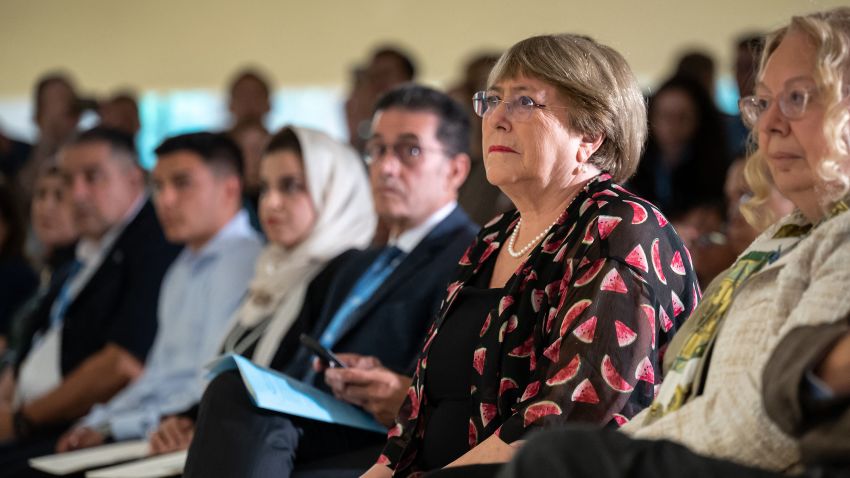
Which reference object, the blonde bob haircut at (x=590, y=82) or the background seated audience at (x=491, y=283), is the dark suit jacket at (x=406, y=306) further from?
the blonde bob haircut at (x=590, y=82)

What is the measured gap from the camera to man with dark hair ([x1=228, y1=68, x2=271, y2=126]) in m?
6.16

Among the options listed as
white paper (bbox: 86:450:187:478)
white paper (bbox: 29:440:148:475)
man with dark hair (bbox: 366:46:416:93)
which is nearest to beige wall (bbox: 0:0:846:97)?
man with dark hair (bbox: 366:46:416:93)

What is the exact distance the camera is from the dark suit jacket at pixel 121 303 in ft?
13.5

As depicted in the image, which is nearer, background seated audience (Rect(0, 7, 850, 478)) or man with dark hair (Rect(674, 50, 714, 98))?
background seated audience (Rect(0, 7, 850, 478))

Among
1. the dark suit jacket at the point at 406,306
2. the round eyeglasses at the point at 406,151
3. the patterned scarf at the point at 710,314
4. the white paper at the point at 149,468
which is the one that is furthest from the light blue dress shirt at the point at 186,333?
the patterned scarf at the point at 710,314

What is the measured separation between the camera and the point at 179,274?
3.99m

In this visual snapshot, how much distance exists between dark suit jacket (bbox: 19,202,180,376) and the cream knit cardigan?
9.09 ft

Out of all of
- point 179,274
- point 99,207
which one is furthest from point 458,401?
point 99,207

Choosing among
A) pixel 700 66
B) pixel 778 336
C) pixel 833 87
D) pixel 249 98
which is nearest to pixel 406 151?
pixel 833 87

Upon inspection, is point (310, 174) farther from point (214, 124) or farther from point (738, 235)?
point (214, 124)

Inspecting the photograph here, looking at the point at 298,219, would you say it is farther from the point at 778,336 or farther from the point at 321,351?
the point at 778,336

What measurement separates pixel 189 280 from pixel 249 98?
2.42 meters

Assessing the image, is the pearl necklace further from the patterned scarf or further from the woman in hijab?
the woman in hijab

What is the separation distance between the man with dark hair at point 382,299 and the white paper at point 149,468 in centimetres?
37
